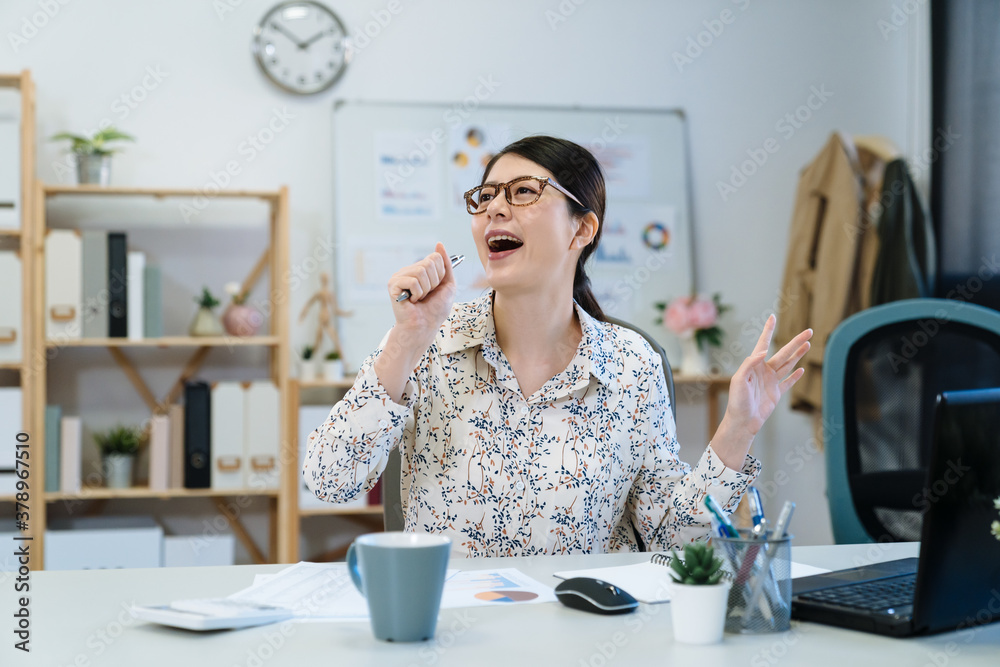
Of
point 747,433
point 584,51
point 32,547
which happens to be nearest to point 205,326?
point 32,547

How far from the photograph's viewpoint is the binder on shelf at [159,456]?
116 inches

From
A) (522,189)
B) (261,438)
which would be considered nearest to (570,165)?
(522,189)

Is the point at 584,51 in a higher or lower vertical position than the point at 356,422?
higher

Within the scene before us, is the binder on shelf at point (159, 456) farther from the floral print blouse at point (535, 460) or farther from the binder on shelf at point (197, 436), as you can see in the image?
the floral print blouse at point (535, 460)

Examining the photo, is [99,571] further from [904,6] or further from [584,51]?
[904,6]

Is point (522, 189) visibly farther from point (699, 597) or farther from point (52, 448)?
point (52, 448)

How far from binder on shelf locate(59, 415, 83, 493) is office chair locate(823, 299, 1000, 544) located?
221 centimetres

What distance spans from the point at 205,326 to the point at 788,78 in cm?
230

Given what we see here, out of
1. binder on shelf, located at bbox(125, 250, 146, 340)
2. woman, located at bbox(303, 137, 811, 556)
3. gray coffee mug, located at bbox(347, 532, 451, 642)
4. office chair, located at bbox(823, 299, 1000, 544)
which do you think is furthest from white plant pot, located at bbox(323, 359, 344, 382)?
gray coffee mug, located at bbox(347, 532, 451, 642)

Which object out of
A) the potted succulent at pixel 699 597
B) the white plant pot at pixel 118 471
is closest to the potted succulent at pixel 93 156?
the white plant pot at pixel 118 471

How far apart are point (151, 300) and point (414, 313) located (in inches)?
75.4

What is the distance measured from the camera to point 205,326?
3.03m

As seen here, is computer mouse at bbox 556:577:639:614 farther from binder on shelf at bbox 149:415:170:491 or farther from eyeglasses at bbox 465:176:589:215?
binder on shelf at bbox 149:415:170:491

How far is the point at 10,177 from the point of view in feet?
9.48
